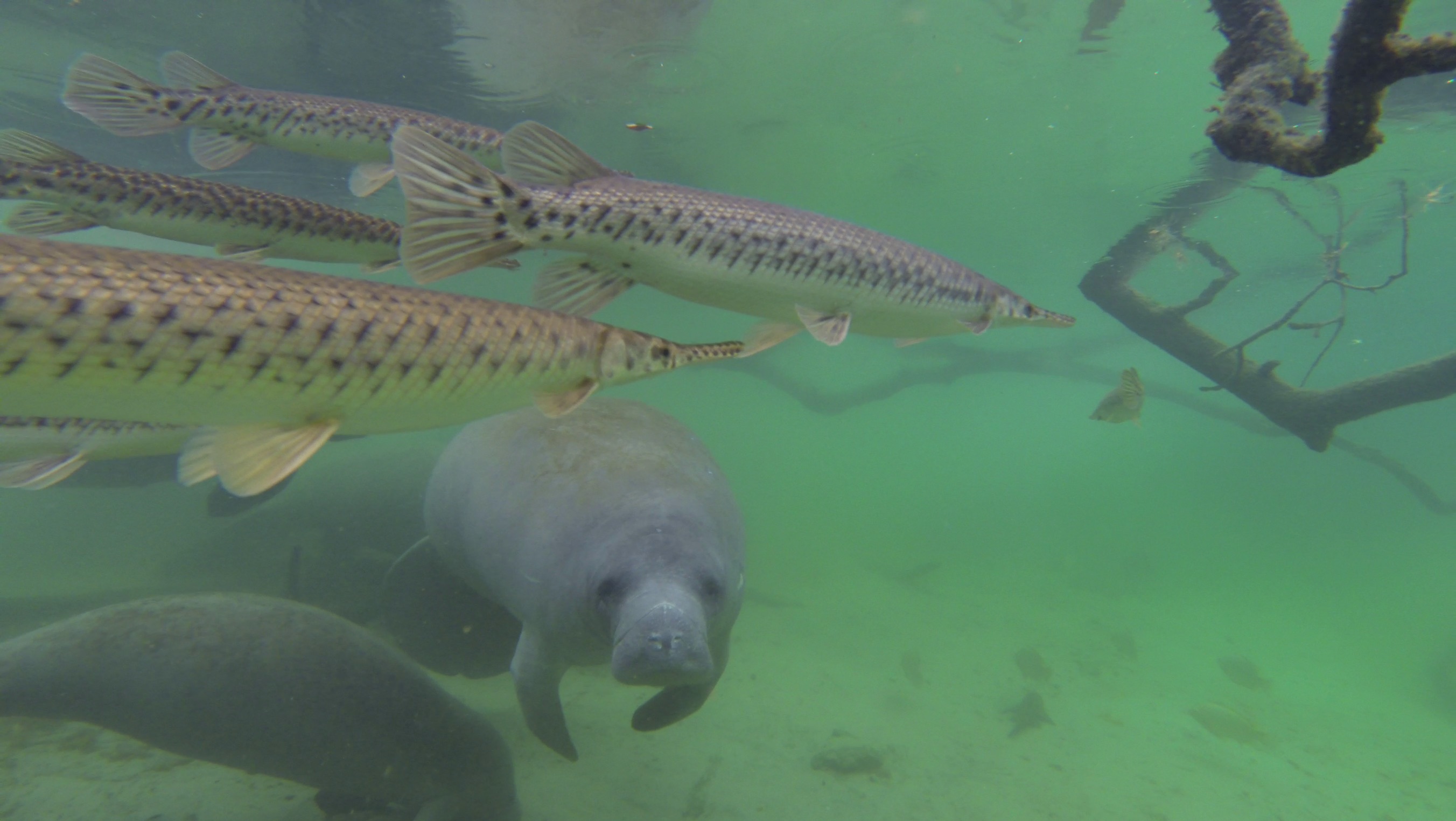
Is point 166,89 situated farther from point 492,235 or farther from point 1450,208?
point 1450,208

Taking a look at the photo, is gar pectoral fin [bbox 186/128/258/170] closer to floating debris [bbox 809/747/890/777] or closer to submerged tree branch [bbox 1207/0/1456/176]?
submerged tree branch [bbox 1207/0/1456/176]

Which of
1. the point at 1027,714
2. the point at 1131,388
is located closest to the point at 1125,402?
the point at 1131,388

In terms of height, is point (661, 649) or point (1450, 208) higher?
point (1450, 208)

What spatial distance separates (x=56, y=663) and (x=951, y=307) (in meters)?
6.21

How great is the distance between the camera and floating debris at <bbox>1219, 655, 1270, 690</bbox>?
12234mm

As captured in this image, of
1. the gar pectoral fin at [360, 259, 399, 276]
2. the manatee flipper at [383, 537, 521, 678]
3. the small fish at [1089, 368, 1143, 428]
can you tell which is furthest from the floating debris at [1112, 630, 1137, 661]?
the gar pectoral fin at [360, 259, 399, 276]

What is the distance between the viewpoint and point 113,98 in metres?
3.93

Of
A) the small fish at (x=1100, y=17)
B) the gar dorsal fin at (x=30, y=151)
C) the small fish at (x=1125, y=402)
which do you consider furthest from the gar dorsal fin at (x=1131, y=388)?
the gar dorsal fin at (x=30, y=151)

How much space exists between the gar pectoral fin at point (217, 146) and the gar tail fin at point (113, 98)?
25cm

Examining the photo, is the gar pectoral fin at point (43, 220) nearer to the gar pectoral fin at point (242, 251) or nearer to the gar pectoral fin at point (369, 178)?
the gar pectoral fin at point (242, 251)

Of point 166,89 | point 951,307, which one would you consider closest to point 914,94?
point 951,307

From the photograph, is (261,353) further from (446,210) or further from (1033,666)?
(1033,666)

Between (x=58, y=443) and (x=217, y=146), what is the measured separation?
227 centimetres

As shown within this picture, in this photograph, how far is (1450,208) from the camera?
1736 centimetres
